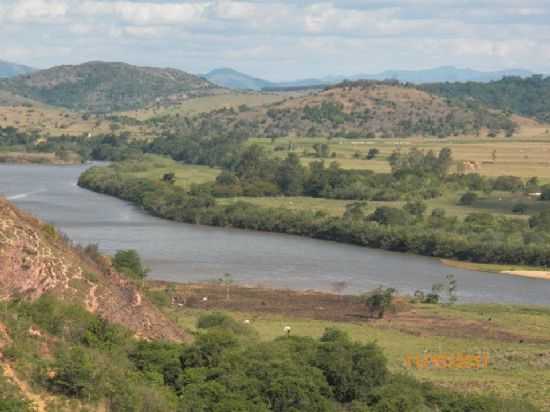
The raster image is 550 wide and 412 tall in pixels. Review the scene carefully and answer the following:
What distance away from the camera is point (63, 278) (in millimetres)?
32031

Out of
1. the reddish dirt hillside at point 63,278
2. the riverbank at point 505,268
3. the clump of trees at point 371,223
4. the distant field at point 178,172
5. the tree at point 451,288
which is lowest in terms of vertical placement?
the riverbank at point 505,268

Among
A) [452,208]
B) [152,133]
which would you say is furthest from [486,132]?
[452,208]

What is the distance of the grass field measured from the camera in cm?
3916

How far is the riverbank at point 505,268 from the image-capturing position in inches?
2840

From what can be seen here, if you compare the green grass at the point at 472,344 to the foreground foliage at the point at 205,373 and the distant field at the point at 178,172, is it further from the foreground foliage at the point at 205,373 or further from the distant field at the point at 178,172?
the distant field at the point at 178,172

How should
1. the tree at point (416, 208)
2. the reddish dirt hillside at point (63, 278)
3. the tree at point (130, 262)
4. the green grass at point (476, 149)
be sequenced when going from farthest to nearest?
1. the green grass at point (476, 149)
2. the tree at point (416, 208)
3. the tree at point (130, 262)
4. the reddish dirt hillside at point (63, 278)

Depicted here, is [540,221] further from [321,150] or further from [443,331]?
[321,150]

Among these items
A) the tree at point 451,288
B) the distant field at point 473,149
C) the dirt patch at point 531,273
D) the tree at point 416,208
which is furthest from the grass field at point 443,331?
the distant field at point 473,149

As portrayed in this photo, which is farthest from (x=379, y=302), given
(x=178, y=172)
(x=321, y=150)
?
(x=321, y=150)

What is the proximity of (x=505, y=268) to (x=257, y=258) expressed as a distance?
16659 mm

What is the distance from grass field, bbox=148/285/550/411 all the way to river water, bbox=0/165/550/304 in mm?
5198

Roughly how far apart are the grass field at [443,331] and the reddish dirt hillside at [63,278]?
9952 millimetres

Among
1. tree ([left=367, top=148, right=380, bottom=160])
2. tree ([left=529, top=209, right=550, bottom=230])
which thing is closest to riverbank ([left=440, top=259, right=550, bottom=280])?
tree ([left=529, top=209, right=550, bottom=230])

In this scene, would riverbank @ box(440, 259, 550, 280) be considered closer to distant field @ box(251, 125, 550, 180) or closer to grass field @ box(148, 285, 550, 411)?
grass field @ box(148, 285, 550, 411)
